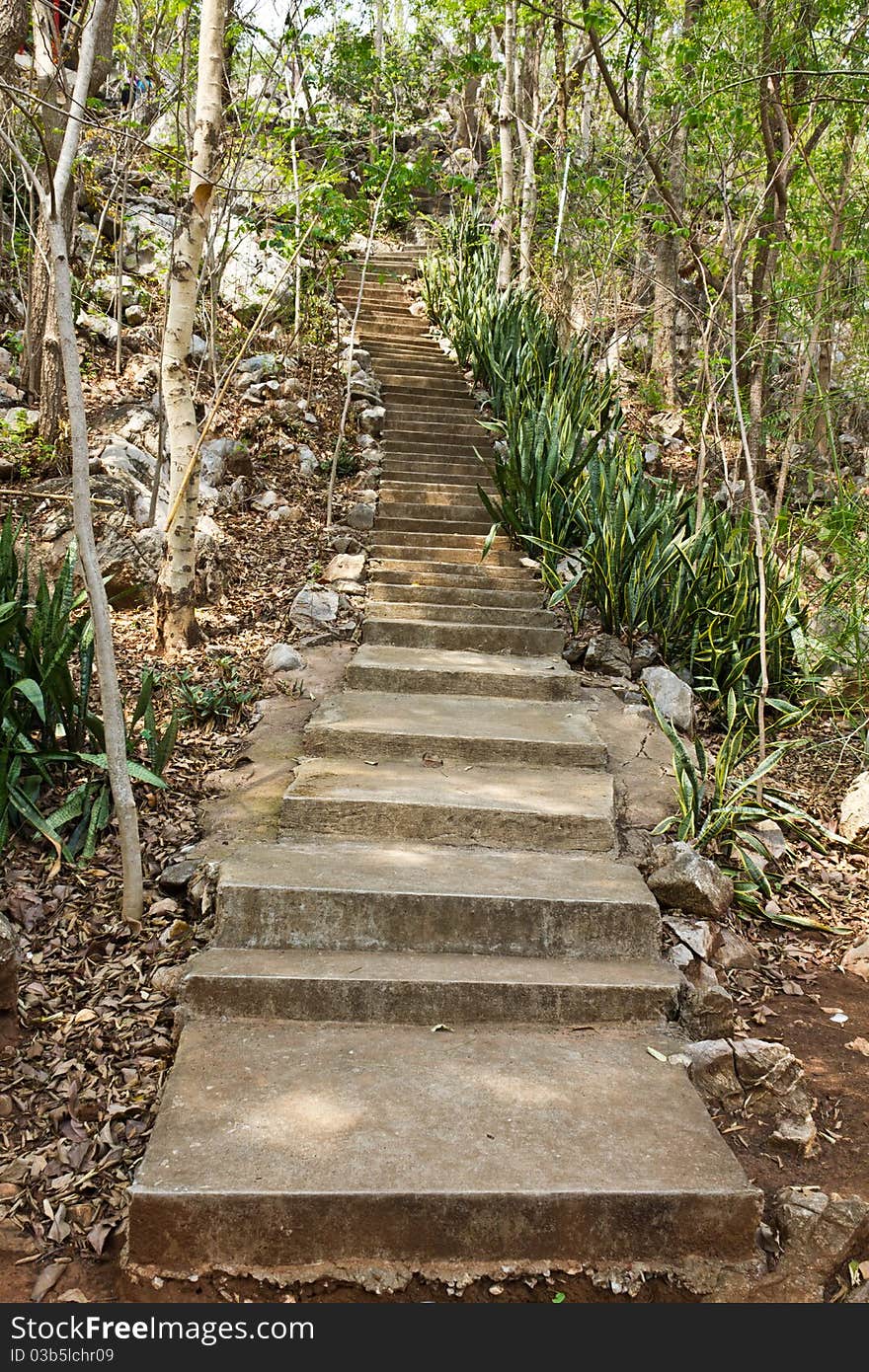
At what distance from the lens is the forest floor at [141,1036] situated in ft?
5.93

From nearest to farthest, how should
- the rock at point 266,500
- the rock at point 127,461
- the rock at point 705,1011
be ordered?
the rock at point 705,1011 → the rock at point 127,461 → the rock at point 266,500

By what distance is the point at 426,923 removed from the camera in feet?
8.57

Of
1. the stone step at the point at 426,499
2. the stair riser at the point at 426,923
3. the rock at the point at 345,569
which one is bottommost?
the stair riser at the point at 426,923

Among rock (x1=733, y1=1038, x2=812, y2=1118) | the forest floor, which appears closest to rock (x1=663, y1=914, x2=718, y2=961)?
the forest floor

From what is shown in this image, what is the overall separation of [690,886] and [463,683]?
1664 mm

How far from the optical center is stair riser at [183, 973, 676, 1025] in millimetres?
2381

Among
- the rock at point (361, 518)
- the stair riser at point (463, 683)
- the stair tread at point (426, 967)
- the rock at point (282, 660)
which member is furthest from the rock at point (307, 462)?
the stair tread at point (426, 967)

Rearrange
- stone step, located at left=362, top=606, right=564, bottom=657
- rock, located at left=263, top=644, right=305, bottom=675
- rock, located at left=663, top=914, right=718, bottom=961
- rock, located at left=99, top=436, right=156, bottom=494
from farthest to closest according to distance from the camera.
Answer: rock, located at left=99, top=436, right=156, bottom=494
stone step, located at left=362, top=606, right=564, bottom=657
rock, located at left=263, top=644, right=305, bottom=675
rock, located at left=663, top=914, right=718, bottom=961

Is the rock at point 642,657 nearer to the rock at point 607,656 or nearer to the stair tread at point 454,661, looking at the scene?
the rock at point 607,656

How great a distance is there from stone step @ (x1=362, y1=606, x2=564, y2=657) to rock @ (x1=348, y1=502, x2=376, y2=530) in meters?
1.42

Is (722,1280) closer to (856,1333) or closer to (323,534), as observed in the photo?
(856,1333)

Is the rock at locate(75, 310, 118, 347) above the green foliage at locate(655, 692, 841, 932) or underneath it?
above

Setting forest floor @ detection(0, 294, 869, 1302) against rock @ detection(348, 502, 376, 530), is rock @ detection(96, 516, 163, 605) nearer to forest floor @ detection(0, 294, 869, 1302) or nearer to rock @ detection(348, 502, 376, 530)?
forest floor @ detection(0, 294, 869, 1302)

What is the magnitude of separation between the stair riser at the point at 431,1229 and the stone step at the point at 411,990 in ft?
2.01
